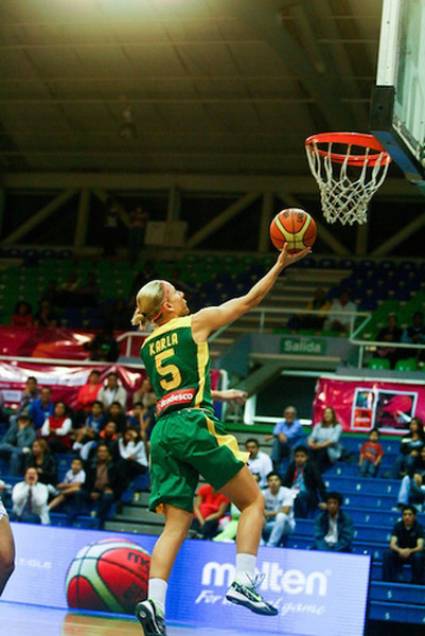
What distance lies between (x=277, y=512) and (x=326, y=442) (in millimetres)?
2154

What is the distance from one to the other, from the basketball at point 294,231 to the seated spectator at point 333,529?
7957 millimetres

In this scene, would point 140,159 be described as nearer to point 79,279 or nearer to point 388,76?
point 79,279

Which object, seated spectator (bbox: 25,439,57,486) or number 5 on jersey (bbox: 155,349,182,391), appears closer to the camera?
number 5 on jersey (bbox: 155,349,182,391)

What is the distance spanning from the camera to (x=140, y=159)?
28172mm

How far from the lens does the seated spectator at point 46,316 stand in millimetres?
24703

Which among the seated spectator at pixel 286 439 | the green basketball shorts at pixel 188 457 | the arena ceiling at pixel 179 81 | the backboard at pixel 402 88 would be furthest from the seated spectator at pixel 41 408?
the green basketball shorts at pixel 188 457

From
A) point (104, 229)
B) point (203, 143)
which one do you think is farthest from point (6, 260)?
point (203, 143)

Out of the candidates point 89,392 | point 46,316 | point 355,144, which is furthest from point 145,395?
point 355,144

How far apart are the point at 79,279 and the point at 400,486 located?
40.2 feet

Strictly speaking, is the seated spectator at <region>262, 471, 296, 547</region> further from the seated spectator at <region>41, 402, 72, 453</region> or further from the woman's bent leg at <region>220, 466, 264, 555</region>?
the woman's bent leg at <region>220, 466, 264, 555</region>

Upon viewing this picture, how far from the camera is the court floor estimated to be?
895 cm

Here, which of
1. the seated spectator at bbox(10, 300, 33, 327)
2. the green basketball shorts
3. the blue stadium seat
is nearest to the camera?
the green basketball shorts

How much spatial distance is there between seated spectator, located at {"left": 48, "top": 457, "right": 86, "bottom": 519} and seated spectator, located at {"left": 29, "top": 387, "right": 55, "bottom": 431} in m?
2.09

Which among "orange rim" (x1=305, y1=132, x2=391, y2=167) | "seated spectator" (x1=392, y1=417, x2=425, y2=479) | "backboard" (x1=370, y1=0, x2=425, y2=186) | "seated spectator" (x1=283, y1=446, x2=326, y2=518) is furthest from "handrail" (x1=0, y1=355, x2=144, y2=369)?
"backboard" (x1=370, y1=0, x2=425, y2=186)
